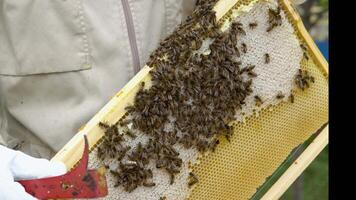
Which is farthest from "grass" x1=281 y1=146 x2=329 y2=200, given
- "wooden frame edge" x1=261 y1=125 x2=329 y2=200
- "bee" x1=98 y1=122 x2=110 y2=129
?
"bee" x1=98 y1=122 x2=110 y2=129

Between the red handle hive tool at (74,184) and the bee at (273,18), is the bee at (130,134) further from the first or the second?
the bee at (273,18)

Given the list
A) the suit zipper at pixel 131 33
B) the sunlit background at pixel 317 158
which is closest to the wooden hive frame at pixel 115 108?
the suit zipper at pixel 131 33

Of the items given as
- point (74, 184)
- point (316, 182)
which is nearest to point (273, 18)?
point (74, 184)

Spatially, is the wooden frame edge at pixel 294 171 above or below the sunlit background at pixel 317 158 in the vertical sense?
above

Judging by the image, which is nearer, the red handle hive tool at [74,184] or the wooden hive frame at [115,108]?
the red handle hive tool at [74,184]
